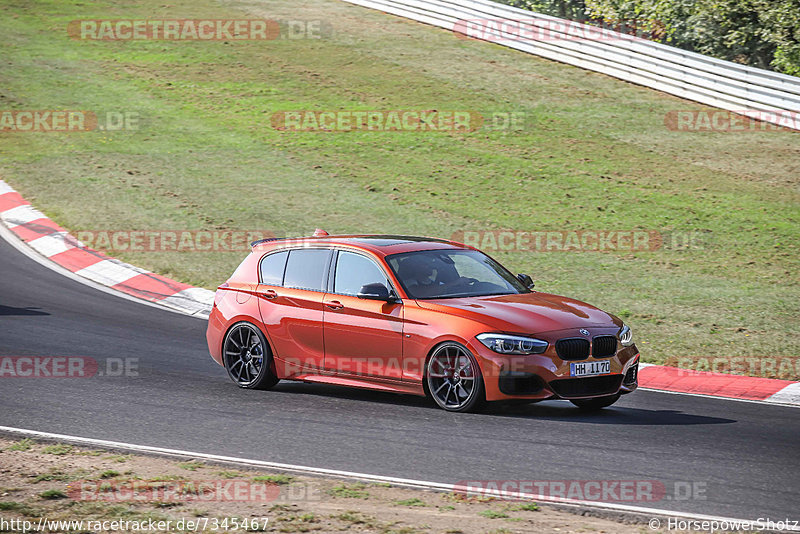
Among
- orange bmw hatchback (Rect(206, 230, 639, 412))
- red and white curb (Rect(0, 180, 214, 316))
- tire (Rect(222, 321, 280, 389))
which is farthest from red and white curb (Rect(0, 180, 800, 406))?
tire (Rect(222, 321, 280, 389))

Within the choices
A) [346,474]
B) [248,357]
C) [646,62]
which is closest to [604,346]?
[346,474]

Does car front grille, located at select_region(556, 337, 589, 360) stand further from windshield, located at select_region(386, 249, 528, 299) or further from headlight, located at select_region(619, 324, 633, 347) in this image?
windshield, located at select_region(386, 249, 528, 299)

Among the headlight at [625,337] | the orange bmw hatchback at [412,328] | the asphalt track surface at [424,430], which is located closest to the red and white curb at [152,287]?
the asphalt track surface at [424,430]

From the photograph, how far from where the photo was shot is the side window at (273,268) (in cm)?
1041

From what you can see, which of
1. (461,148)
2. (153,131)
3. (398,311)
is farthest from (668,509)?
(153,131)

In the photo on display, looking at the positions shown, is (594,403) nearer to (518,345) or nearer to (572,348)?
(572,348)

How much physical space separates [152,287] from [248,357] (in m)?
6.03

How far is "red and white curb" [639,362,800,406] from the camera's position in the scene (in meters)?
10.6

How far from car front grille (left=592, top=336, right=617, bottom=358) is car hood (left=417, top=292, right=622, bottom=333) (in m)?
0.16

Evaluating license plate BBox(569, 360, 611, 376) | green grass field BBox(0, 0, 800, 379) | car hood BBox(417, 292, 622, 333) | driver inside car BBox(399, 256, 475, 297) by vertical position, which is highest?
green grass field BBox(0, 0, 800, 379)

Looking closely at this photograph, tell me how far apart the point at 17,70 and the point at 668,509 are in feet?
88.6

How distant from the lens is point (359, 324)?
31.2 feet

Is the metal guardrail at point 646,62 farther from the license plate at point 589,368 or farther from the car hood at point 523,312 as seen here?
the license plate at point 589,368

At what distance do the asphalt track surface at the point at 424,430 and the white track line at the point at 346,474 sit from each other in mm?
114
